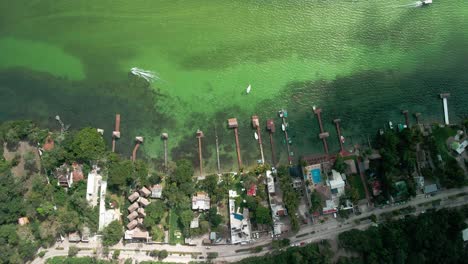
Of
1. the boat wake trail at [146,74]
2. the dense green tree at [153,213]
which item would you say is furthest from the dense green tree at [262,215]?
the boat wake trail at [146,74]

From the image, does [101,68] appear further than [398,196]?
Yes

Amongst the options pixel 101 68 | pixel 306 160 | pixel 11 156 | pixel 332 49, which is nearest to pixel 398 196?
pixel 306 160

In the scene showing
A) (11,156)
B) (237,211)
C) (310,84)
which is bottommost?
(237,211)

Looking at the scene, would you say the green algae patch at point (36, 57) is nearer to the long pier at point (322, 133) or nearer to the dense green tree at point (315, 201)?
the long pier at point (322, 133)

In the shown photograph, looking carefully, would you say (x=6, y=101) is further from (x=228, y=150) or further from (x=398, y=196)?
(x=398, y=196)

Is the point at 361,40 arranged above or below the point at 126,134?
above
